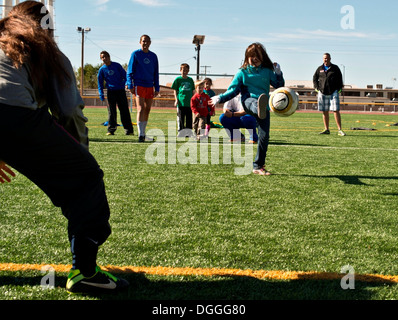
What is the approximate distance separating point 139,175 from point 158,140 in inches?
168

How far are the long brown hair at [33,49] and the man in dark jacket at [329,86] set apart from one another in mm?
11106

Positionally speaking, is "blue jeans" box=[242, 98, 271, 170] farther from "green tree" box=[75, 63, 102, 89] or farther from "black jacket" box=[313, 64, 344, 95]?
"green tree" box=[75, 63, 102, 89]

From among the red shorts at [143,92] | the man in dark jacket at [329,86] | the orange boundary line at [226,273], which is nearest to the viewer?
the orange boundary line at [226,273]

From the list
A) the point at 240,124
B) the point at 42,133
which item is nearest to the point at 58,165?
the point at 42,133

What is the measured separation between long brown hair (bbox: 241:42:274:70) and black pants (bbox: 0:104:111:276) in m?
4.16

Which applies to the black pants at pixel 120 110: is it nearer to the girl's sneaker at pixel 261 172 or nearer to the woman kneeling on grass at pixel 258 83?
the woman kneeling on grass at pixel 258 83

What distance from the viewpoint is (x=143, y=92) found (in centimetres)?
984

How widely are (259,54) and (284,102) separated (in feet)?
2.51

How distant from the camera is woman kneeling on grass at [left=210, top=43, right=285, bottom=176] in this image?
6.07 metres

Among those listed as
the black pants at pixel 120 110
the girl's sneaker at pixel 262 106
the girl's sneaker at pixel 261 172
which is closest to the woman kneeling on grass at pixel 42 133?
the girl's sneaker at pixel 262 106

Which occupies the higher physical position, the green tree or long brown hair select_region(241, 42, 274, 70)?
the green tree

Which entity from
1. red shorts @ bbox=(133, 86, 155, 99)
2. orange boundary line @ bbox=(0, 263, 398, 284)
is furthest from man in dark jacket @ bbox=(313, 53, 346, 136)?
orange boundary line @ bbox=(0, 263, 398, 284)

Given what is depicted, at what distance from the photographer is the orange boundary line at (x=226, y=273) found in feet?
8.87

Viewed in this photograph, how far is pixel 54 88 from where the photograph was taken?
2.17 m
